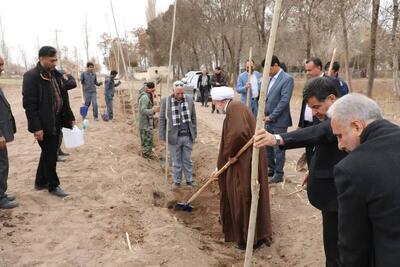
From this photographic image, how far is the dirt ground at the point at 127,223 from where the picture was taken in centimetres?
383

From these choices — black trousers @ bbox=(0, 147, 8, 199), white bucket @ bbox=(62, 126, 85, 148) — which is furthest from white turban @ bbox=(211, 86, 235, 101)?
white bucket @ bbox=(62, 126, 85, 148)

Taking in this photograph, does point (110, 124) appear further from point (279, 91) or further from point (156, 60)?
point (156, 60)

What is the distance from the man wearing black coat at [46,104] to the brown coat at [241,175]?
2.06m

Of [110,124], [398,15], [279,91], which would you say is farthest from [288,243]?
[398,15]

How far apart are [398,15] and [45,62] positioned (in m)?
11.1

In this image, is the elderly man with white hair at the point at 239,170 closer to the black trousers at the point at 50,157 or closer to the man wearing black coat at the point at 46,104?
the man wearing black coat at the point at 46,104

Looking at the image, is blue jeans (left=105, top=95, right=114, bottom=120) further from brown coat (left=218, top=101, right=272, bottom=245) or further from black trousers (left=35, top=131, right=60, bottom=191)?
brown coat (left=218, top=101, right=272, bottom=245)

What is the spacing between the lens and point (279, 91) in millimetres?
5664

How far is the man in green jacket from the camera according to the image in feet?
25.2

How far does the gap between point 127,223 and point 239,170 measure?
4.57 ft

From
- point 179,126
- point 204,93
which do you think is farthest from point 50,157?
point 204,93

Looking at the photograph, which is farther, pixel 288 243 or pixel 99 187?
pixel 99 187

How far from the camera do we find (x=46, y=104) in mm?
4805

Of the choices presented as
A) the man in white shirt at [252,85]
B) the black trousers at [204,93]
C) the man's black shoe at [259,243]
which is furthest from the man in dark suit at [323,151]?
the black trousers at [204,93]
